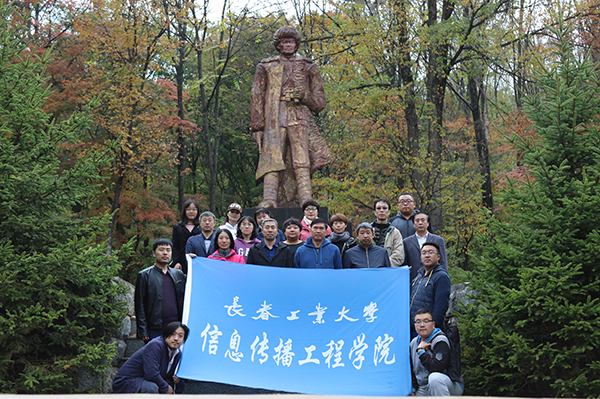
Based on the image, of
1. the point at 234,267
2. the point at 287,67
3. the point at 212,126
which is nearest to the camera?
the point at 234,267

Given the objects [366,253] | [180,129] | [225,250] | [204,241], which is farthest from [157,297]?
[180,129]

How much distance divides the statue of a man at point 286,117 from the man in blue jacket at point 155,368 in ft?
14.9

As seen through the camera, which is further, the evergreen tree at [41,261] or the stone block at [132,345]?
the stone block at [132,345]

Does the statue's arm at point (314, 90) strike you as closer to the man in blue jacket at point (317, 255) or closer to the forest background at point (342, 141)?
the forest background at point (342, 141)

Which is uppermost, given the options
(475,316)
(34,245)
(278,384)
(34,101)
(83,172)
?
(34,101)

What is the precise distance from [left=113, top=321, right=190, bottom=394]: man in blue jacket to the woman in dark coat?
79.9 inches

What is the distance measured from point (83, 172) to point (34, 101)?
0.88 m

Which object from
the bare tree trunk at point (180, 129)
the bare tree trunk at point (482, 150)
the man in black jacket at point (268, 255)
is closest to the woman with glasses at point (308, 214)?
the man in black jacket at point (268, 255)

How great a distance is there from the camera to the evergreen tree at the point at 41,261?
4934mm

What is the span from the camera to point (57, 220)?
5.68m

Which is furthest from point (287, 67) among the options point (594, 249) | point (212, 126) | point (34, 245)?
point (212, 126)

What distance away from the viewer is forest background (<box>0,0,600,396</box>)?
5.00 metres

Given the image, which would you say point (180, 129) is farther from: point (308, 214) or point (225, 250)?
point (225, 250)

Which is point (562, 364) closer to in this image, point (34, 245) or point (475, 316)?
point (475, 316)
